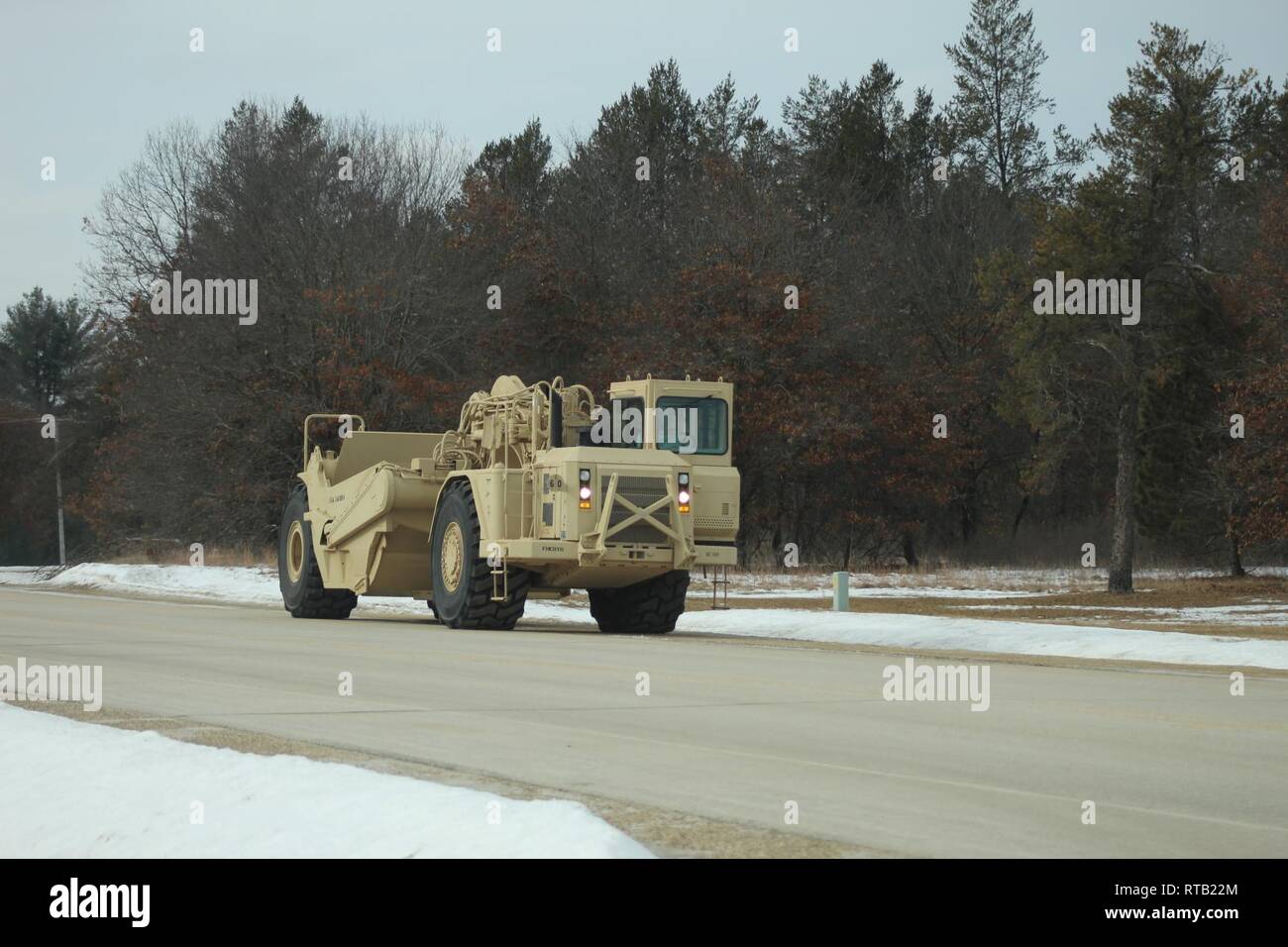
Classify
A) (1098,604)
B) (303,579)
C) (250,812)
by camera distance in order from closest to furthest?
(250,812)
(303,579)
(1098,604)

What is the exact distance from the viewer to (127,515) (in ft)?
202

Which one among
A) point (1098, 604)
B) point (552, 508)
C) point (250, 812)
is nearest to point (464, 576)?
Answer: point (552, 508)

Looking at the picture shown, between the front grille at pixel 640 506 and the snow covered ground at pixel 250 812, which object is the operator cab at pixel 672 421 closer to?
the front grille at pixel 640 506

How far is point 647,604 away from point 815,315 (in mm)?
25446

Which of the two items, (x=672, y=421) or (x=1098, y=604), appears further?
(x=1098, y=604)

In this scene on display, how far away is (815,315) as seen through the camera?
48.9 metres

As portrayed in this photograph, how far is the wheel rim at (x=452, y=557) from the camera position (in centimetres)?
2445

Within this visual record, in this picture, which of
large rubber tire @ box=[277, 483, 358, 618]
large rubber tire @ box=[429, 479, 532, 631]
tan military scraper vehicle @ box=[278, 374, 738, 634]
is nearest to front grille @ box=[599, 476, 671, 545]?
tan military scraper vehicle @ box=[278, 374, 738, 634]

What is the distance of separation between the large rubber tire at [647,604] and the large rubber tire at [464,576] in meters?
1.62

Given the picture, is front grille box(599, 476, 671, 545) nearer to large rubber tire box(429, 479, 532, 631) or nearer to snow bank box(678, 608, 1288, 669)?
large rubber tire box(429, 479, 532, 631)

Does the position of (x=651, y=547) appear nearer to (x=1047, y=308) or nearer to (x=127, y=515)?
(x=1047, y=308)

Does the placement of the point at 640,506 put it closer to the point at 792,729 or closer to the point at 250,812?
the point at 792,729

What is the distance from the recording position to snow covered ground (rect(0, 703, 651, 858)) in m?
7.17

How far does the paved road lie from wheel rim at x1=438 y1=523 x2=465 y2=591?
3234 millimetres
